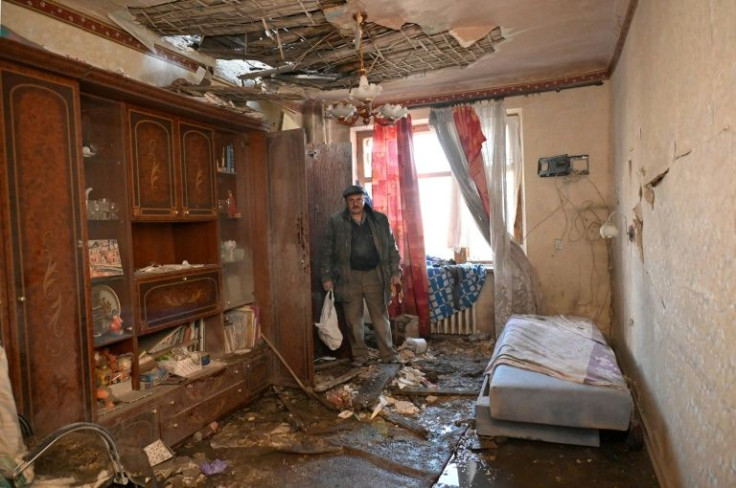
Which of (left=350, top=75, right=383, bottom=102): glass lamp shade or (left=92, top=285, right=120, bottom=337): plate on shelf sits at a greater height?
(left=350, top=75, right=383, bottom=102): glass lamp shade

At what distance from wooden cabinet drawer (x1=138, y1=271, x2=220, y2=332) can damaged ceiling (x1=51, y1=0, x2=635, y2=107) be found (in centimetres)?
123

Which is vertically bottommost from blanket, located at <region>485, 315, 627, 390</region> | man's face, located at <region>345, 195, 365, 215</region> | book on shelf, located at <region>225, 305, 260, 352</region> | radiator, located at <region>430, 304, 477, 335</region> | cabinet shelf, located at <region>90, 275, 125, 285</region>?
radiator, located at <region>430, 304, 477, 335</region>

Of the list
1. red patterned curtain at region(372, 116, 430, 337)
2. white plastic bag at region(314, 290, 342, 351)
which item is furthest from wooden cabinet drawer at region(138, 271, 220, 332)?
red patterned curtain at region(372, 116, 430, 337)

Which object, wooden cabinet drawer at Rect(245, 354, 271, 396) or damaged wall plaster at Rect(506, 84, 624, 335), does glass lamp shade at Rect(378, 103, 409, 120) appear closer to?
damaged wall plaster at Rect(506, 84, 624, 335)

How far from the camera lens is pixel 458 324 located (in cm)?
483

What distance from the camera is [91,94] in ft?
7.66

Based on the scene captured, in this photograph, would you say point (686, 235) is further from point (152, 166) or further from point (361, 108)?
point (152, 166)

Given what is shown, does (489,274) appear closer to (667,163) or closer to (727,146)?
(667,163)

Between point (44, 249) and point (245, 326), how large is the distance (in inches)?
62.8

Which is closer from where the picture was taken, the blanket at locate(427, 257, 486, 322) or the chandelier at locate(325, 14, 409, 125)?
the chandelier at locate(325, 14, 409, 125)

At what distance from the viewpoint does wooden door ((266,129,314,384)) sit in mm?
3311

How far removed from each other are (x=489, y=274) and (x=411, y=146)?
1.58 m

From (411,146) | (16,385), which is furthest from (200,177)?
(411,146)

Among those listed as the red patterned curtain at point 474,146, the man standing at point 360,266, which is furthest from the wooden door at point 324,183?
the red patterned curtain at point 474,146
